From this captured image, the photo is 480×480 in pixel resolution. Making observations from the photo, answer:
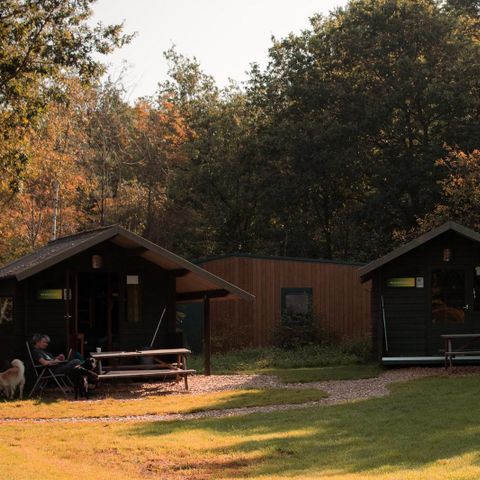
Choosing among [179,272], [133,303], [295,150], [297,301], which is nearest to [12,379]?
[133,303]

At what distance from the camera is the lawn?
353 inches

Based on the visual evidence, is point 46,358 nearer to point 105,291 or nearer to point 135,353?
point 135,353

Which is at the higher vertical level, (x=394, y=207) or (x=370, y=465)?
(x=394, y=207)

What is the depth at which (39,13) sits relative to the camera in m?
19.5

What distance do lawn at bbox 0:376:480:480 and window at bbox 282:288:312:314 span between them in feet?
38.5

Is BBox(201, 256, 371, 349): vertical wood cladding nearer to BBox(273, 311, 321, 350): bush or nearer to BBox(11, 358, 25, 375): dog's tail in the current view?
BBox(273, 311, 321, 350): bush

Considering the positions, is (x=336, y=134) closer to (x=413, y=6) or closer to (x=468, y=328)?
(x=413, y=6)

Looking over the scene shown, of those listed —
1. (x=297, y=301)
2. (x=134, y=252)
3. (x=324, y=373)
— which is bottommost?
(x=324, y=373)

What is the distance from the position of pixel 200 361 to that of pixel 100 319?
→ 426cm

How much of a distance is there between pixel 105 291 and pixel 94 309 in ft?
2.26

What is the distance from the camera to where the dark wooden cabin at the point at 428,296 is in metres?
19.3

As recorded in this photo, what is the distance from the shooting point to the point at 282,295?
25.4 meters

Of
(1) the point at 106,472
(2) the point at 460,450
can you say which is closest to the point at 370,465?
(2) the point at 460,450

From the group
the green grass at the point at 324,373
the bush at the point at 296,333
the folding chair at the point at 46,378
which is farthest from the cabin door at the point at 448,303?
the folding chair at the point at 46,378
